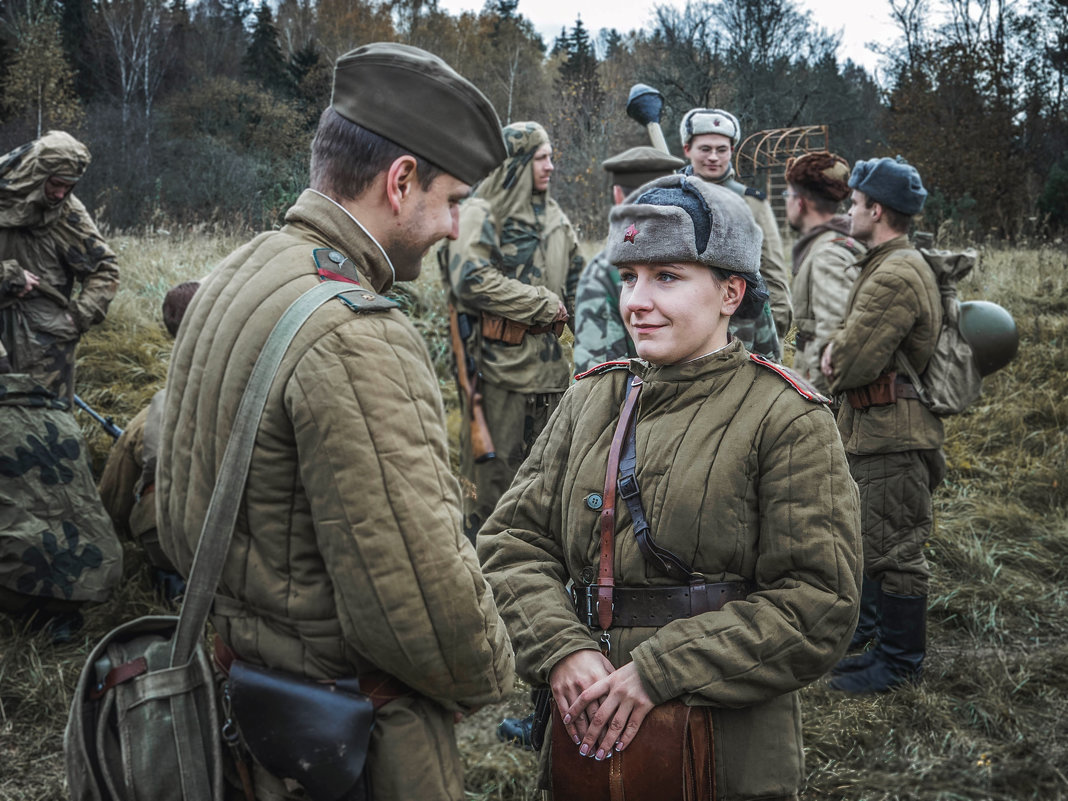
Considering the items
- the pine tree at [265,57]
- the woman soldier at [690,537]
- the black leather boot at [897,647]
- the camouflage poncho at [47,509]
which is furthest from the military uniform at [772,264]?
the pine tree at [265,57]

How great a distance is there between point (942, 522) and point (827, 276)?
2.63 meters

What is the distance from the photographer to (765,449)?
185 cm

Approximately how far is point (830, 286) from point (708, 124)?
1048mm

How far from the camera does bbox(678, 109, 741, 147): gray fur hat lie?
4562mm

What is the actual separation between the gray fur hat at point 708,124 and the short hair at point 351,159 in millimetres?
3159

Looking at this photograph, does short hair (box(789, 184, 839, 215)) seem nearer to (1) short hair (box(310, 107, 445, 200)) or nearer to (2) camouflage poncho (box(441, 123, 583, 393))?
(2) camouflage poncho (box(441, 123, 583, 393))

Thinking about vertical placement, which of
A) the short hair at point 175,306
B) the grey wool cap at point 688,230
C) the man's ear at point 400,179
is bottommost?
the short hair at point 175,306

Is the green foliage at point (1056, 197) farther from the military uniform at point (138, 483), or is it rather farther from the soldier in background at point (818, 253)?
the military uniform at point (138, 483)

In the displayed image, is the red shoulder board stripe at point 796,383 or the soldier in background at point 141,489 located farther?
the soldier in background at point 141,489

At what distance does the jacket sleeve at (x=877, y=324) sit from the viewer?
13.0 ft

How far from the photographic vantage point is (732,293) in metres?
2.05

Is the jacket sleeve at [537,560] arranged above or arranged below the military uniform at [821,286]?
below

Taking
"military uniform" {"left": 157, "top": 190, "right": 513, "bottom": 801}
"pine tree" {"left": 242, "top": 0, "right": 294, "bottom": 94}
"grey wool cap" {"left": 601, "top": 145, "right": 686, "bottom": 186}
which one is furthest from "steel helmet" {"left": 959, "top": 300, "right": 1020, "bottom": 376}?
"pine tree" {"left": 242, "top": 0, "right": 294, "bottom": 94}

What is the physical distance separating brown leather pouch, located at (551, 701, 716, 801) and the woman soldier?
0.01 metres
